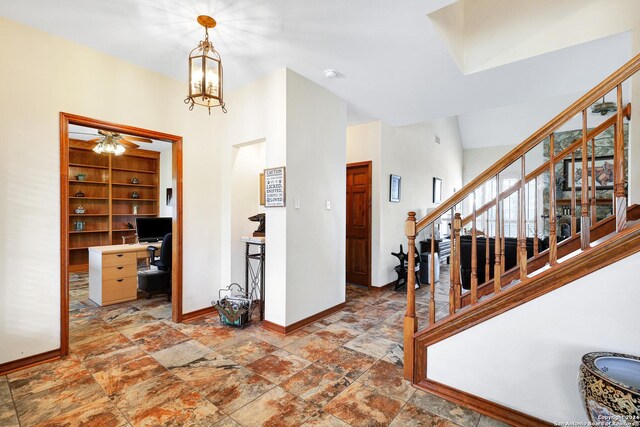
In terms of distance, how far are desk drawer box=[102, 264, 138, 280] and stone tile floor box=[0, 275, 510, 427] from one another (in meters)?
0.75

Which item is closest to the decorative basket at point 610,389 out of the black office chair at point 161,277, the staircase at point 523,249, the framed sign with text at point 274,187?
the staircase at point 523,249

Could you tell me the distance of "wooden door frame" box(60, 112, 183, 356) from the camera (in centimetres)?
251

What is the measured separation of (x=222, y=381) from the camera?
217 cm

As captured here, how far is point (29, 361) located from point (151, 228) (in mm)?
2982

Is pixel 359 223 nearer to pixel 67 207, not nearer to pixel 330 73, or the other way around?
pixel 330 73

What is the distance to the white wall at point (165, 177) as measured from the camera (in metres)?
6.84

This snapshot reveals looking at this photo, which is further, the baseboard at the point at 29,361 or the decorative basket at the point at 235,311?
the decorative basket at the point at 235,311

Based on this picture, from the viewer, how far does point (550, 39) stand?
8.79ft

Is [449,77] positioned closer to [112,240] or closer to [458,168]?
[458,168]

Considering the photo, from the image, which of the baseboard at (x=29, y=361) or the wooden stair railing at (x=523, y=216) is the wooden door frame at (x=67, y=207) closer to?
the baseboard at (x=29, y=361)

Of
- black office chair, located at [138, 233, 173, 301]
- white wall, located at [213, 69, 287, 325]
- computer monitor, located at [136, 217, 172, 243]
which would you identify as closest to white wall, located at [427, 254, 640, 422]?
white wall, located at [213, 69, 287, 325]

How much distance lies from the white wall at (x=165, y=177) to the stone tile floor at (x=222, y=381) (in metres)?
3.95

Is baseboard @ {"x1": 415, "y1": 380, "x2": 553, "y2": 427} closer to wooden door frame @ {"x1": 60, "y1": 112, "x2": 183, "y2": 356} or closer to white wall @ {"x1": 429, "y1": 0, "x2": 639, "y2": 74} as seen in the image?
wooden door frame @ {"x1": 60, "y1": 112, "x2": 183, "y2": 356}

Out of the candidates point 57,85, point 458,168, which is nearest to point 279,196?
point 57,85
